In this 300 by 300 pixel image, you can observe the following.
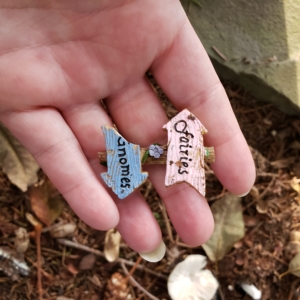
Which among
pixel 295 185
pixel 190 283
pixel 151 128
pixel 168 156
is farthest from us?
pixel 295 185

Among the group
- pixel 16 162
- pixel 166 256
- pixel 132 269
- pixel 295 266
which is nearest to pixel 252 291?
pixel 295 266

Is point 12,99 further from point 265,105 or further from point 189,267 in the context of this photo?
point 265,105

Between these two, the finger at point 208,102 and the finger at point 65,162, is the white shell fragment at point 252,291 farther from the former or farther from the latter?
the finger at point 65,162

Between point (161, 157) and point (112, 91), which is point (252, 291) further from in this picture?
point (112, 91)

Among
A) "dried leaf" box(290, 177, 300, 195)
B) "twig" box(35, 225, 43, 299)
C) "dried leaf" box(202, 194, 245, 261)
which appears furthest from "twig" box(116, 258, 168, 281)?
"dried leaf" box(290, 177, 300, 195)

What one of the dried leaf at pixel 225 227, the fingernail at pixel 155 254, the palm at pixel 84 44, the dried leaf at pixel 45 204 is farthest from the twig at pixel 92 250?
the palm at pixel 84 44
